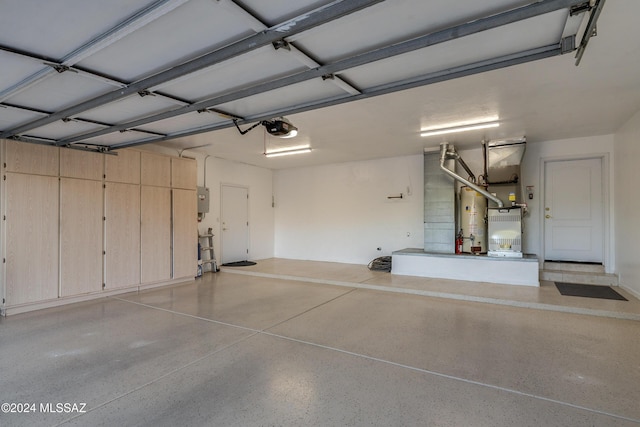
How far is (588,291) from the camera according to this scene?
16.2 ft

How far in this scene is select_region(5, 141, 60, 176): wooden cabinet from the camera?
4281 mm

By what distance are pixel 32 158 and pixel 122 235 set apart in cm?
163

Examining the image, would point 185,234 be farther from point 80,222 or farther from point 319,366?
point 319,366

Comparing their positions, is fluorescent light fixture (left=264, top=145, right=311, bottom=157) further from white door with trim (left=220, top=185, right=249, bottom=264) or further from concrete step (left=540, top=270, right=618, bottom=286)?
concrete step (left=540, top=270, right=618, bottom=286)

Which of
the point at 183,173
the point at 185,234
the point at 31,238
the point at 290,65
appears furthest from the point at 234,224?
the point at 290,65

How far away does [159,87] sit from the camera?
278 centimetres

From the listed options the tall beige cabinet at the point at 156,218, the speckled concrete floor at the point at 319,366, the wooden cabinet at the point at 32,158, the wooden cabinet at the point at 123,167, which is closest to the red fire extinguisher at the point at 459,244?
the speckled concrete floor at the point at 319,366

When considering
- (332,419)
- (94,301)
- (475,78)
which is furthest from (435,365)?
(94,301)

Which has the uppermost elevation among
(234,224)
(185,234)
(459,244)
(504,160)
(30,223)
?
(504,160)

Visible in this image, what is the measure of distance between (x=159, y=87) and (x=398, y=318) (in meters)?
3.67

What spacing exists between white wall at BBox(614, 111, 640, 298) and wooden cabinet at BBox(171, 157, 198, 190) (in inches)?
290

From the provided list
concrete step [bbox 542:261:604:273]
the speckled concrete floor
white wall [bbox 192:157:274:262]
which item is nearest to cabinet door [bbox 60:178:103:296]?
the speckled concrete floor

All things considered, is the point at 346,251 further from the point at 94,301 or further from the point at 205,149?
the point at 94,301

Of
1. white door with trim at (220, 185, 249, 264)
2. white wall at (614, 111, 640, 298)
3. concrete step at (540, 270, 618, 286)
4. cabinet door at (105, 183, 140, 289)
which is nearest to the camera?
white wall at (614, 111, 640, 298)
